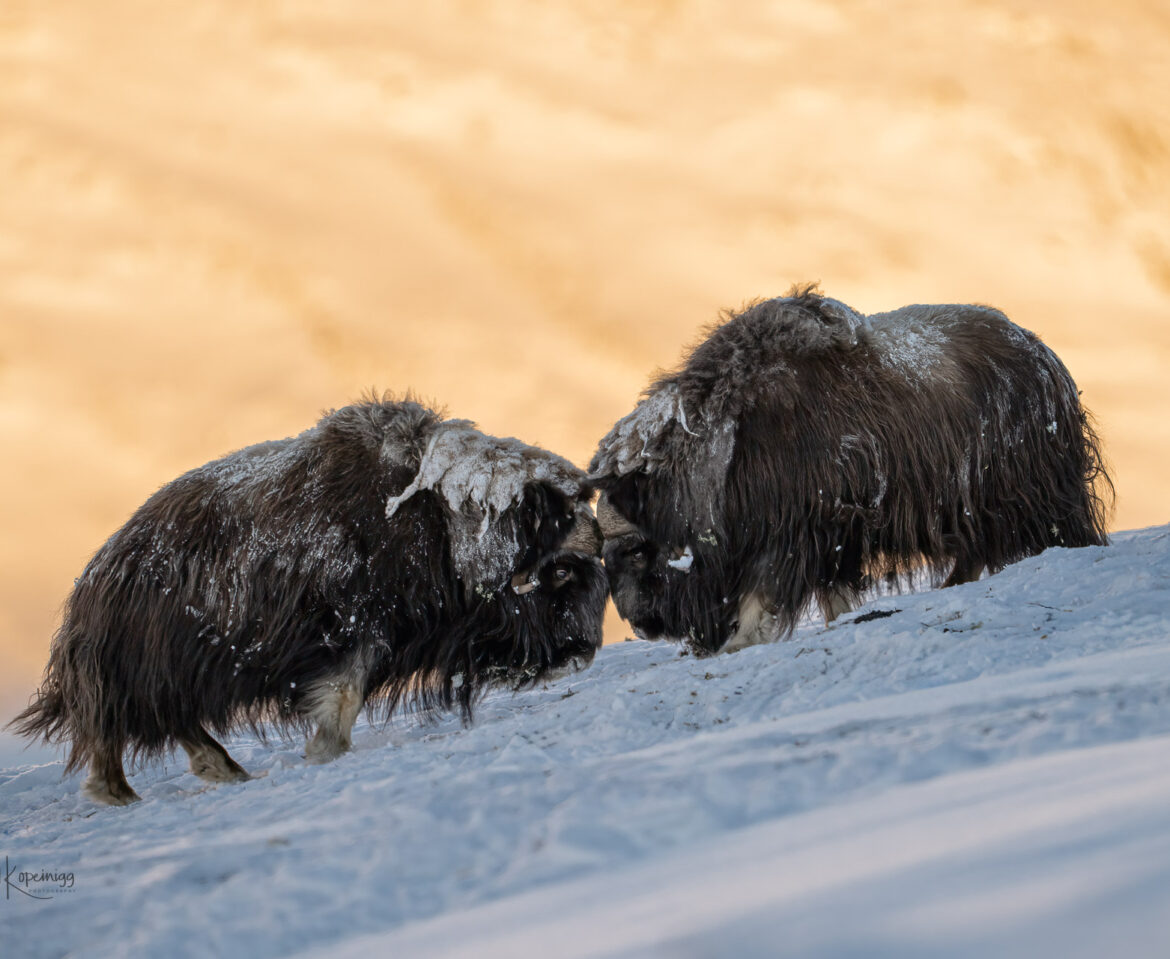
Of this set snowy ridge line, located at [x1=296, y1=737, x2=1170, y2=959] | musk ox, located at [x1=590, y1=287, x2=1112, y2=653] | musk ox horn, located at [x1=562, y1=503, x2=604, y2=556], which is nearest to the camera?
snowy ridge line, located at [x1=296, y1=737, x2=1170, y2=959]

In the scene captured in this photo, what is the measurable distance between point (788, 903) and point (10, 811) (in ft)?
12.3

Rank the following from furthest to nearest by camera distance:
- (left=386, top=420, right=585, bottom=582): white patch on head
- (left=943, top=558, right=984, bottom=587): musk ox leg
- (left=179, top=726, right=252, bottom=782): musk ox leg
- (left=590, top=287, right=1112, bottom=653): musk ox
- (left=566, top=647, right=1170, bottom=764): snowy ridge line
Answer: (left=943, top=558, right=984, bottom=587): musk ox leg
(left=590, top=287, right=1112, bottom=653): musk ox
(left=179, top=726, right=252, bottom=782): musk ox leg
(left=386, top=420, right=585, bottom=582): white patch on head
(left=566, top=647, right=1170, bottom=764): snowy ridge line

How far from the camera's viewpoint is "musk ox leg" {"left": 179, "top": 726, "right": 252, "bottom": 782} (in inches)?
155

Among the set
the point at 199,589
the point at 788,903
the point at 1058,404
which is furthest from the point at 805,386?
the point at 788,903

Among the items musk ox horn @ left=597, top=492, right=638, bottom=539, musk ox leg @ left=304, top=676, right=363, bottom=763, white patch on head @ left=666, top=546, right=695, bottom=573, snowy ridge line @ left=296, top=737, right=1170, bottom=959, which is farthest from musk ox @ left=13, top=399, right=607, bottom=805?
snowy ridge line @ left=296, top=737, right=1170, bottom=959

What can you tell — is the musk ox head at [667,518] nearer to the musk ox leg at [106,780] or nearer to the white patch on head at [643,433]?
the white patch on head at [643,433]

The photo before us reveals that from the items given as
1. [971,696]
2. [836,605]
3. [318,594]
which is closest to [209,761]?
[318,594]

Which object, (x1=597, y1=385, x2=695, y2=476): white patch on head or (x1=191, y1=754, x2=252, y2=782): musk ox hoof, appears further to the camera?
(x1=597, y1=385, x2=695, y2=476): white patch on head

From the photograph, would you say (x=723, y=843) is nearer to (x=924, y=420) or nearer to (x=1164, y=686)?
(x=1164, y=686)

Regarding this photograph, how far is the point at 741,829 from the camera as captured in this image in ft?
5.45

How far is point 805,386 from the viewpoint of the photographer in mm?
4242

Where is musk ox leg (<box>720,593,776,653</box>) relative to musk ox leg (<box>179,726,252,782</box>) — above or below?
above

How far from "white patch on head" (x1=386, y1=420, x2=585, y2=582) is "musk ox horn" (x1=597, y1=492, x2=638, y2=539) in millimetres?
577

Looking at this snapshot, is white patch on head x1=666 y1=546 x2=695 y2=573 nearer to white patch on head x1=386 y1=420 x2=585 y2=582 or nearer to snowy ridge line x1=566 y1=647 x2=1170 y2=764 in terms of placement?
white patch on head x1=386 y1=420 x2=585 y2=582
